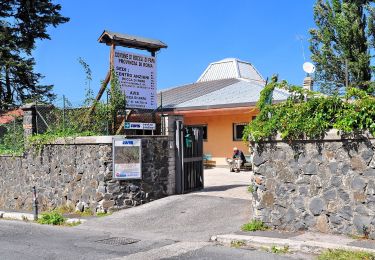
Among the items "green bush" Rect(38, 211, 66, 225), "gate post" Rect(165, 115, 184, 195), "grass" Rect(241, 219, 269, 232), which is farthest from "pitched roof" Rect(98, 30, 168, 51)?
"grass" Rect(241, 219, 269, 232)

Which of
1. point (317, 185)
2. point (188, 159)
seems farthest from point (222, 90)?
point (317, 185)

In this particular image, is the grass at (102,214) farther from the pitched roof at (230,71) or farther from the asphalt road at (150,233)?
the pitched roof at (230,71)

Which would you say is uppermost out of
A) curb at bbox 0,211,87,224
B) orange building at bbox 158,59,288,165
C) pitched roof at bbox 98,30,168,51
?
pitched roof at bbox 98,30,168,51

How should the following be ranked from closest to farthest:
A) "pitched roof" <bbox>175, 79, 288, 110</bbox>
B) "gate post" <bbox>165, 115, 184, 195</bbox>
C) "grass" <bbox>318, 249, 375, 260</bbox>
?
1. "grass" <bbox>318, 249, 375, 260</bbox>
2. "gate post" <bbox>165, 115, 184, 195</bbox>
3. "pitched roof" <bbox>175, 79, 288, 110</bbox>

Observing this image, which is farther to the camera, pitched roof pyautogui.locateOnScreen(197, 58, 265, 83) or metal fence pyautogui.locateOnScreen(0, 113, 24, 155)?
pitched roof pyautogui.locateOnScreen(197, 58, 265, 83)

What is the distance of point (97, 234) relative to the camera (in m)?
10.6

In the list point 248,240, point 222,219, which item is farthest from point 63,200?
point 248,240

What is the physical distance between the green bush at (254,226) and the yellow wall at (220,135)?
49.4ft

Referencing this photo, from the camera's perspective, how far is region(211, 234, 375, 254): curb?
7.95 metres

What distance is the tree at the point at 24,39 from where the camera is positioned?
91.7 ft

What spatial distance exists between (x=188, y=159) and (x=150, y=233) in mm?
4549

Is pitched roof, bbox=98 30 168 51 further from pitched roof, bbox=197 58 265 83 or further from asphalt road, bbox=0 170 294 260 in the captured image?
pitched roof, bbox=197 58 265 83

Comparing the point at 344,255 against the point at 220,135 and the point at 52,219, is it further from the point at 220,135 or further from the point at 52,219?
the point at 220,135

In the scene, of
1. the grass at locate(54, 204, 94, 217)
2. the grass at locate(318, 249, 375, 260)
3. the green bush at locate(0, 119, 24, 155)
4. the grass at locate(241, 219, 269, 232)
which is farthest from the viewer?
the green bush at locate(0, 119, 24, 155)
